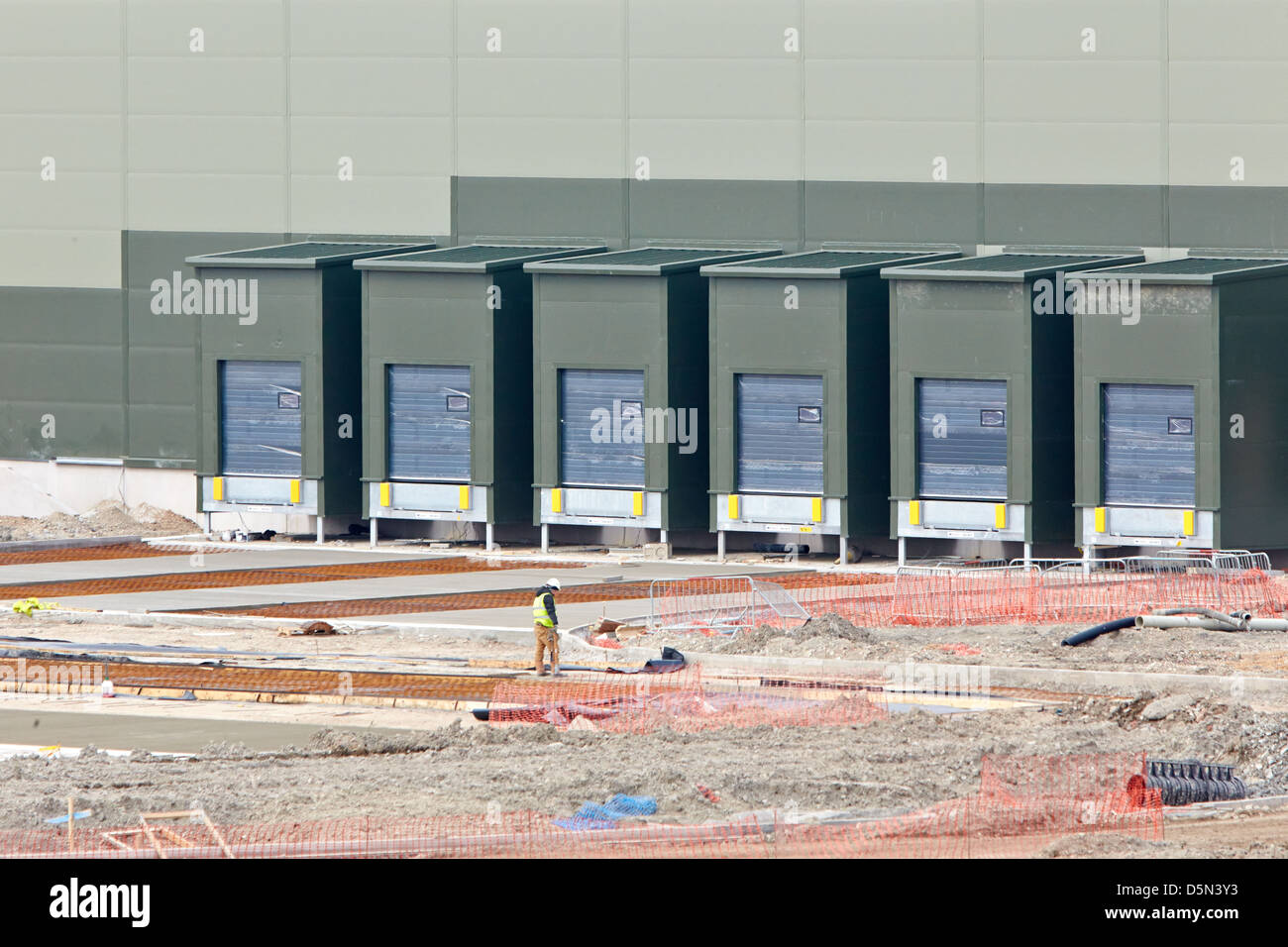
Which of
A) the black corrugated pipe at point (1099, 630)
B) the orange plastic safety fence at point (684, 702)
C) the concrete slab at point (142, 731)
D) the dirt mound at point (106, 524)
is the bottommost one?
the concrete slab at point (142, 731)

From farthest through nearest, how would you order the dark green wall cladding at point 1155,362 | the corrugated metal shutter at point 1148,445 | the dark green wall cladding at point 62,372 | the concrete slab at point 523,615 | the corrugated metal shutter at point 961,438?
the dark green wall cladding at point 62,372, the corrugated metal shutter at point 961,438, the corrugated metal shutter at point 1148,445, the dark green wall cladding at point 1155,362, the concrete slab at point 523,615

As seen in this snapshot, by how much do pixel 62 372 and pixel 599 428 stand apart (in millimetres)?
11989

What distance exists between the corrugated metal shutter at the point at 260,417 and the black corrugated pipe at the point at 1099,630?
18.0 m

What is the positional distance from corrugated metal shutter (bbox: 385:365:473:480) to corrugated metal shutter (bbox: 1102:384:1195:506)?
10.8 meters

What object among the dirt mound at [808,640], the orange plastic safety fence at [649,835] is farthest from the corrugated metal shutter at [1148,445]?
Answer: the orange plastic safety fence at [649,835]

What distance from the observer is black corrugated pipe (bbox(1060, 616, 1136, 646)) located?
25500mm

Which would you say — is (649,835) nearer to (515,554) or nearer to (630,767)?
(630,767)

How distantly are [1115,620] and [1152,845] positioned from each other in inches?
446

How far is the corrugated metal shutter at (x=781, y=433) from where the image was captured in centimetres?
3628

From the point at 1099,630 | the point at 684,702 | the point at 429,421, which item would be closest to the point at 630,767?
the point at 684,702

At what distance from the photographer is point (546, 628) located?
81.3 feet

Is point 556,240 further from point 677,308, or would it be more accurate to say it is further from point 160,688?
point 160,688

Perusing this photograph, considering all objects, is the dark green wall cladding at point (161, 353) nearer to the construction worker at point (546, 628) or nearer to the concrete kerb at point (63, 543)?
the concrete kerb at point (63, 543)
